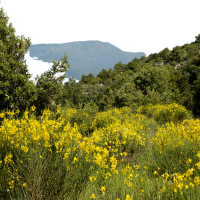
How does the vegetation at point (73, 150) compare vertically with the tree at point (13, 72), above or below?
below

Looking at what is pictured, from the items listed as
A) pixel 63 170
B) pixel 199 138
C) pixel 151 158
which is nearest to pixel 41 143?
pixel 63 170

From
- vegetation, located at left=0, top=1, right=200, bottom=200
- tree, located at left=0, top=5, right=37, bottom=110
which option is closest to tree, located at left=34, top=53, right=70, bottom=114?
vegetation, located at left=0, top=1, right=200, bottom=200

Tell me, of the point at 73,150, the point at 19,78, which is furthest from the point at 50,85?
the point at 73,150

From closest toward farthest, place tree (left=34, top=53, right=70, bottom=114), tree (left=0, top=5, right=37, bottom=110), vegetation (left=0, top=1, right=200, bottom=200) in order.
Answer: vegetation (left=0, top=1, right=200, bottom=200)
tree (left=0, top=5, right=37, bottom=110)
tree (left=34, top=53, right=70, bottom=114)

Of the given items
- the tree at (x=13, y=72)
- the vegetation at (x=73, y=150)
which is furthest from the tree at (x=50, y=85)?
the tree at (x=13, y=72)

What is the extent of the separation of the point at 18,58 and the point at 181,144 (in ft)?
21.7

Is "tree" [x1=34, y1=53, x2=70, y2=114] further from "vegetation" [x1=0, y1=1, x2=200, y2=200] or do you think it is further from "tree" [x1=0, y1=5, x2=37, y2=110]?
"tree" [x1=0, y1=5, x2=37, y2=110]

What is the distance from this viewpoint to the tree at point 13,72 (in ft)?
16.8

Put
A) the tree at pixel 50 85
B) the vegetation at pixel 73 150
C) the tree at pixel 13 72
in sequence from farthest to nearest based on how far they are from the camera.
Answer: the tree at pixel 50 85, the tree at pixel 13 72, the vegetation at pixel 73 150

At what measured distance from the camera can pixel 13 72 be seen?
5340 mm

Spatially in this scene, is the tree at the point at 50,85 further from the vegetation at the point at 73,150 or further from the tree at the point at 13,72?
the tree at the point at 13,72

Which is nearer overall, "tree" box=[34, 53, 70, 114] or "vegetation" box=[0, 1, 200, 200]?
"vegetation" box=[0, 1, 200, 200]

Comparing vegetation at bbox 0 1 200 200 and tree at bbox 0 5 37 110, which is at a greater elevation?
tree at bbox 0 5 37 110

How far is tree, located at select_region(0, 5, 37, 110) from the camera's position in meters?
5.13
